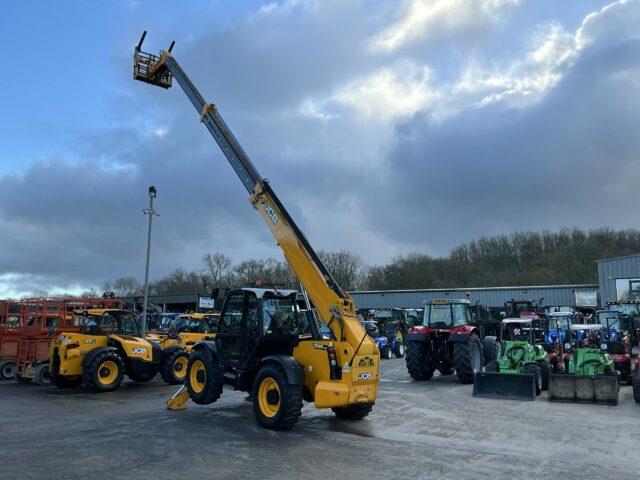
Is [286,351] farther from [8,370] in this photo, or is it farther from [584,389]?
[8,370]

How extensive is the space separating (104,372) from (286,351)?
6.84 m

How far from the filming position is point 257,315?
914 cm

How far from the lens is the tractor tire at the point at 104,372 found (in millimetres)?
13039

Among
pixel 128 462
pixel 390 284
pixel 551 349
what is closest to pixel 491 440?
pixel 128 462

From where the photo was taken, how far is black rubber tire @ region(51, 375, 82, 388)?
13869mm

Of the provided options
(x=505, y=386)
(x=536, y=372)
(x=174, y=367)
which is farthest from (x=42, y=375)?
(x=536, y=372)

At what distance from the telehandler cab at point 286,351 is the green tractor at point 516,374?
4230 millimetres

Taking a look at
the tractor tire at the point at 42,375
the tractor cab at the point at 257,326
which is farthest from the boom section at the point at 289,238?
the tractor tire at the point at 42,375

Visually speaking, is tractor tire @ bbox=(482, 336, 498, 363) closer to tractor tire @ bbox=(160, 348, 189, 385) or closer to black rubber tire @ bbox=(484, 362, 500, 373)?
black rubber tire @ bbox=(484, 362, 500, 373)

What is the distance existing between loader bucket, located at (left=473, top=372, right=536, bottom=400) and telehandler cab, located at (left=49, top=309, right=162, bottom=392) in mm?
8821

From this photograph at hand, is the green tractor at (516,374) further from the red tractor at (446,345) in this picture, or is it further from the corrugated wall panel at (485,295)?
the corrugated wall panel at (485,295)

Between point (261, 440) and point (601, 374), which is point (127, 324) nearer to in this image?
point (261, 440)

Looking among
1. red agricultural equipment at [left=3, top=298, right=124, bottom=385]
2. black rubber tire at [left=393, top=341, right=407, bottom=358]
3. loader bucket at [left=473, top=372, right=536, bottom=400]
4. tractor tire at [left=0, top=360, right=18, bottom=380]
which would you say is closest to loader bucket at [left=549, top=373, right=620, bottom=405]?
loader bucket at [left=473, top=372, right=536, bottom=400]

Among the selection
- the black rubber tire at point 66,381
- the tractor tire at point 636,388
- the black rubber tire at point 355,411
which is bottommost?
the black rubber tire at point 66,381
